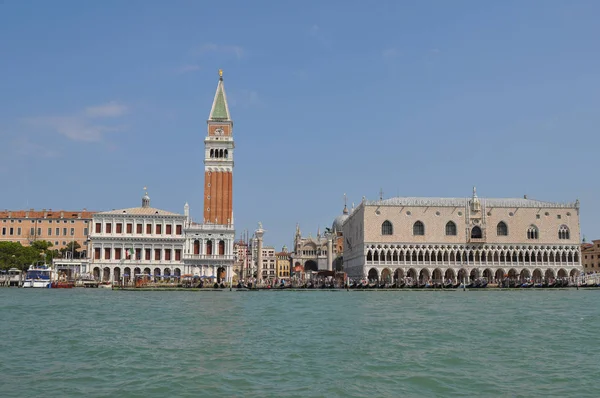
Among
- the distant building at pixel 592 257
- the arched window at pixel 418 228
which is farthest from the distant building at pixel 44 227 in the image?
the distant building at pixel 592 257

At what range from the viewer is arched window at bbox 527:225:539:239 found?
6472cm

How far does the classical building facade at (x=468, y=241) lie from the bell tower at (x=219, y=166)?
541 inches

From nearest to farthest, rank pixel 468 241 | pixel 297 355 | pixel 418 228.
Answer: pixel 297 355 < pixel 468 241 < pixel 418 228

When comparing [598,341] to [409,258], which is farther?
[409,258]

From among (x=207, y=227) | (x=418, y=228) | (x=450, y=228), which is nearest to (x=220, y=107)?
(x=207, y=227)

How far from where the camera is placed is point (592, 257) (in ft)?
291

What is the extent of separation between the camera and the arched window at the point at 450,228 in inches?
2530

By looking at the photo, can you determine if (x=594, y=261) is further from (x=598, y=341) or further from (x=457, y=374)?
(x=457, y=374)

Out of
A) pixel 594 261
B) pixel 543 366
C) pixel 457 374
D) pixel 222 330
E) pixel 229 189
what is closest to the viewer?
pixel 457 374

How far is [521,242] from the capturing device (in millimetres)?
64375

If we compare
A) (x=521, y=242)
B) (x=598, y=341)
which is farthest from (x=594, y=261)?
(x=598, y=341)

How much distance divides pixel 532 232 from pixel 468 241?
6579 mm

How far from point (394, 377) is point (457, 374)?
126cm

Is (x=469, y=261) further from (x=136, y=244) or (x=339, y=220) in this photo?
(x=339, y=220)
